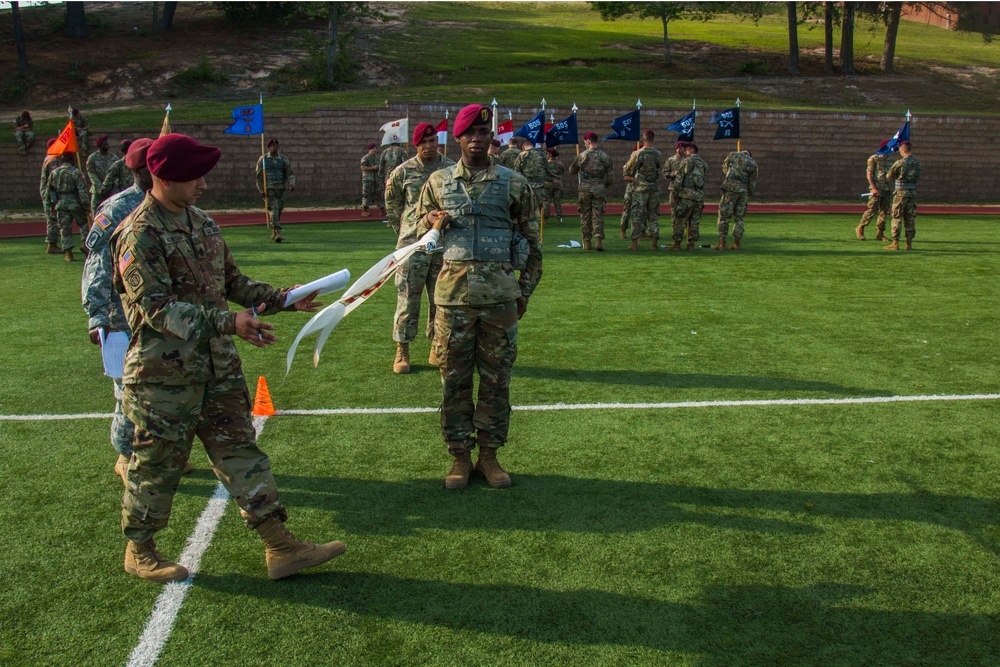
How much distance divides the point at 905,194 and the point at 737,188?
332 cm

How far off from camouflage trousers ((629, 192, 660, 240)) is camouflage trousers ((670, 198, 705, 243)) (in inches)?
14.5

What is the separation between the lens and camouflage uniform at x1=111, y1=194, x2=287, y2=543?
149 inches

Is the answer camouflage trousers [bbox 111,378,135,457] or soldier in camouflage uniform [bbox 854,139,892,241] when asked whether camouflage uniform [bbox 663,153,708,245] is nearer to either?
soldier in camouflage uniform [bbox 854,139,892,241]

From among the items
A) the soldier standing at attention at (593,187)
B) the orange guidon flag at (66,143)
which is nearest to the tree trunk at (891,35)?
the soldier standing at attention at (593,187)

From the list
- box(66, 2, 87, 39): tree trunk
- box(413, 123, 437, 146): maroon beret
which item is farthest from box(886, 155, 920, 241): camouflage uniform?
→ box(66, 2, 87, 39): tree trunk

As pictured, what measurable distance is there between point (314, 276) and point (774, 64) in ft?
134

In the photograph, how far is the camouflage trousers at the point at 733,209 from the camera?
15.9 meters

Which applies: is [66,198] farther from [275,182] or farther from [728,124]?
[728,124]

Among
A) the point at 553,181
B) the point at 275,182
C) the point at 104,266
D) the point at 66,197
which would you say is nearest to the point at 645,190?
the point at 553,181

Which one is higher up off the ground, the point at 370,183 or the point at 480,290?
the point at 480,290

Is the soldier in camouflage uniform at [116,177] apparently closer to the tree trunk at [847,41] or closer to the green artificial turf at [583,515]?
the green artificial turf at [583,515]

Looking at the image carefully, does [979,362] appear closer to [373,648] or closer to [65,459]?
[373,648]

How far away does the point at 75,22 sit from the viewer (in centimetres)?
4194

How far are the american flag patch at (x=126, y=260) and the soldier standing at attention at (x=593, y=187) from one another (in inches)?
498
